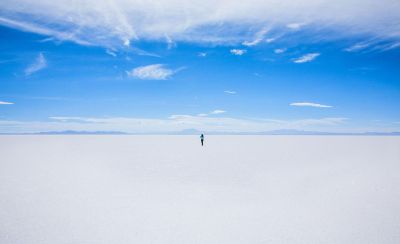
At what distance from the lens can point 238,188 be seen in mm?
9500

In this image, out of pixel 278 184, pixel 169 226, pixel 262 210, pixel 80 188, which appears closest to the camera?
pixel 169 226

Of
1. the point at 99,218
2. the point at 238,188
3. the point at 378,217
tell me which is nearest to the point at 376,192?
the point at 378,217

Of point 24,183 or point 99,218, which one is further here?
point 24,183

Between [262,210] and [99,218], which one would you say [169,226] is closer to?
[99,218]

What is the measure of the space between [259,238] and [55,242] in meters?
3.58

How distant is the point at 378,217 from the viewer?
647 cm

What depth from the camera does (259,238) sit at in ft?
17.8

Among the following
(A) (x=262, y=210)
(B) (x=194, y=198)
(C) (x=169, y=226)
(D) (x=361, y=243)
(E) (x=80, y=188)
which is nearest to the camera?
(D) (x=361, y=243)

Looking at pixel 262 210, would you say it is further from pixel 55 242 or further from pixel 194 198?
pixel 55 242

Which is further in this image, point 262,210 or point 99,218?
point 262,210

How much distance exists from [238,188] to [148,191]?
2797 millimetres

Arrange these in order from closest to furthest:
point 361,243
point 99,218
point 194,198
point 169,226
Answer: point 361,243
point 169,226
point 99,218
point 194,198

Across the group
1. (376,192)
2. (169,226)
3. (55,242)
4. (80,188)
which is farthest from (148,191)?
(376,192)

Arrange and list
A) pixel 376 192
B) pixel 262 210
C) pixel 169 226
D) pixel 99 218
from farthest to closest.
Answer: pixel 376 192 < pixel 262 210 < pixel 99 218 < pixel 169 226
